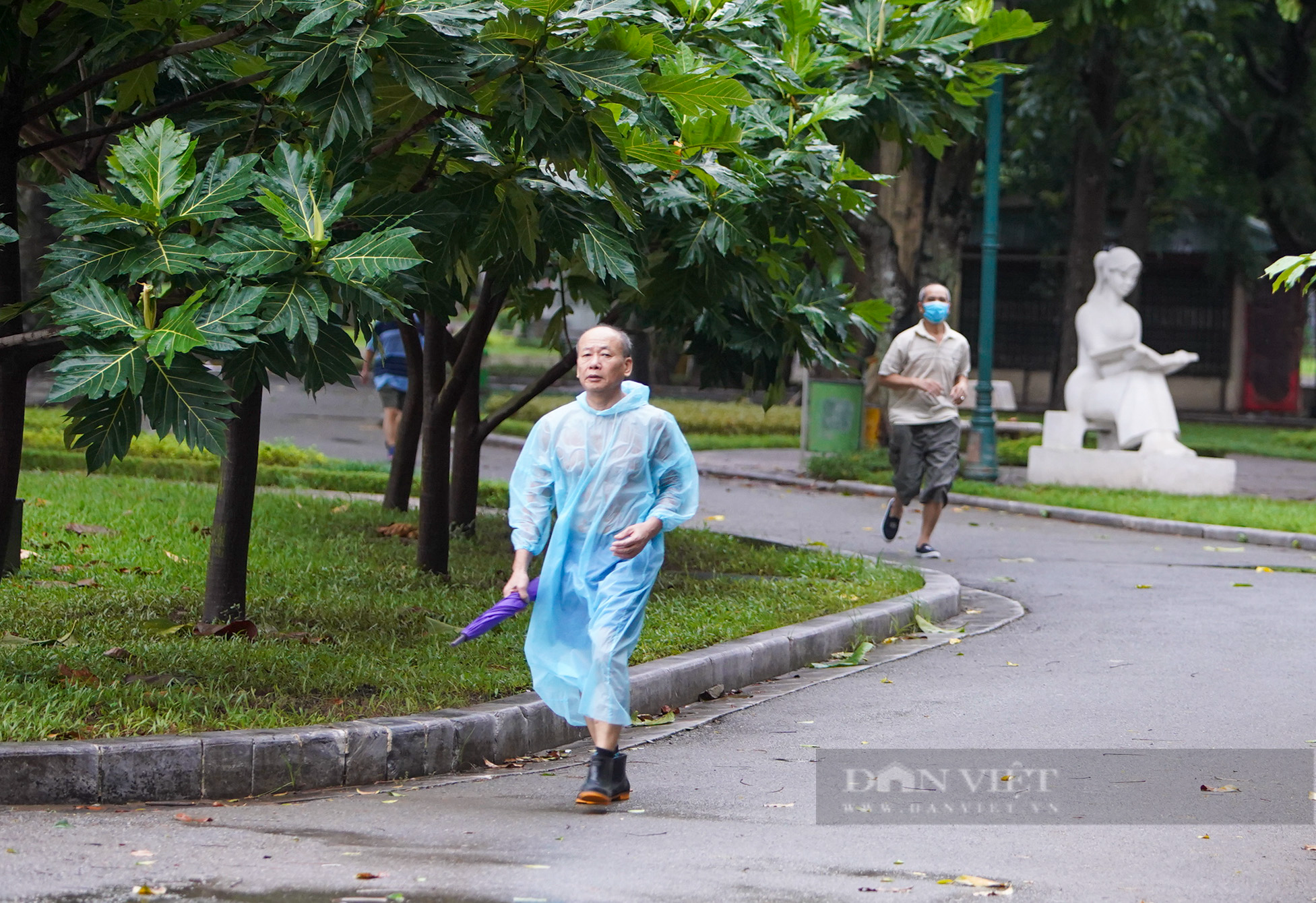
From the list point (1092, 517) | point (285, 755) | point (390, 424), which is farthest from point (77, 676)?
point (390, 424)

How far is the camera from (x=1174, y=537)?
43.9 ft

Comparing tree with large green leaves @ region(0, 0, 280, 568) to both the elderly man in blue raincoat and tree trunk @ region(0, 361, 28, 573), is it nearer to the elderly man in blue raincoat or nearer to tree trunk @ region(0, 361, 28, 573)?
tree trunk @ region(0, 361, 28, 573)

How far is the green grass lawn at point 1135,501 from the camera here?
45.0ft

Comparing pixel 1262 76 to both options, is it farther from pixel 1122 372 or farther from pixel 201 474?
pixel 201 474

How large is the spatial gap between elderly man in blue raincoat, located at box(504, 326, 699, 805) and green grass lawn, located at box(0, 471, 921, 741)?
81 centimetres

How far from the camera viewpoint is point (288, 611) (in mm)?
7812

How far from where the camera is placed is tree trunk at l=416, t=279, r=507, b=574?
361 inches

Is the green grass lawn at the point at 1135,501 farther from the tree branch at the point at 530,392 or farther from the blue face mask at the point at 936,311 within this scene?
the tree branch at the point at 530,392

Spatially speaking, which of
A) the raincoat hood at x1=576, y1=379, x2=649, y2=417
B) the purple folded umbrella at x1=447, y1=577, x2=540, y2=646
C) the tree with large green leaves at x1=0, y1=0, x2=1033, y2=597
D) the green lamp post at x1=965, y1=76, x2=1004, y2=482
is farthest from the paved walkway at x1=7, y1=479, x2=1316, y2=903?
the green lamp post at x1=965, y1=76, x2=1004, y2=482

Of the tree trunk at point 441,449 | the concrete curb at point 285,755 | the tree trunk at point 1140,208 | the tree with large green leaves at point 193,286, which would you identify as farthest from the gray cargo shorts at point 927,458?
the tree trunk at point 1140,208

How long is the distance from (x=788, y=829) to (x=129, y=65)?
3651mm

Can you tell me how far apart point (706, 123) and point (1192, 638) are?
157 inches

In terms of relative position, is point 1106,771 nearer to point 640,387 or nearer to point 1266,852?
point 1266,852

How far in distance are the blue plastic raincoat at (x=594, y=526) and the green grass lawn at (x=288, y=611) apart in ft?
2.64
